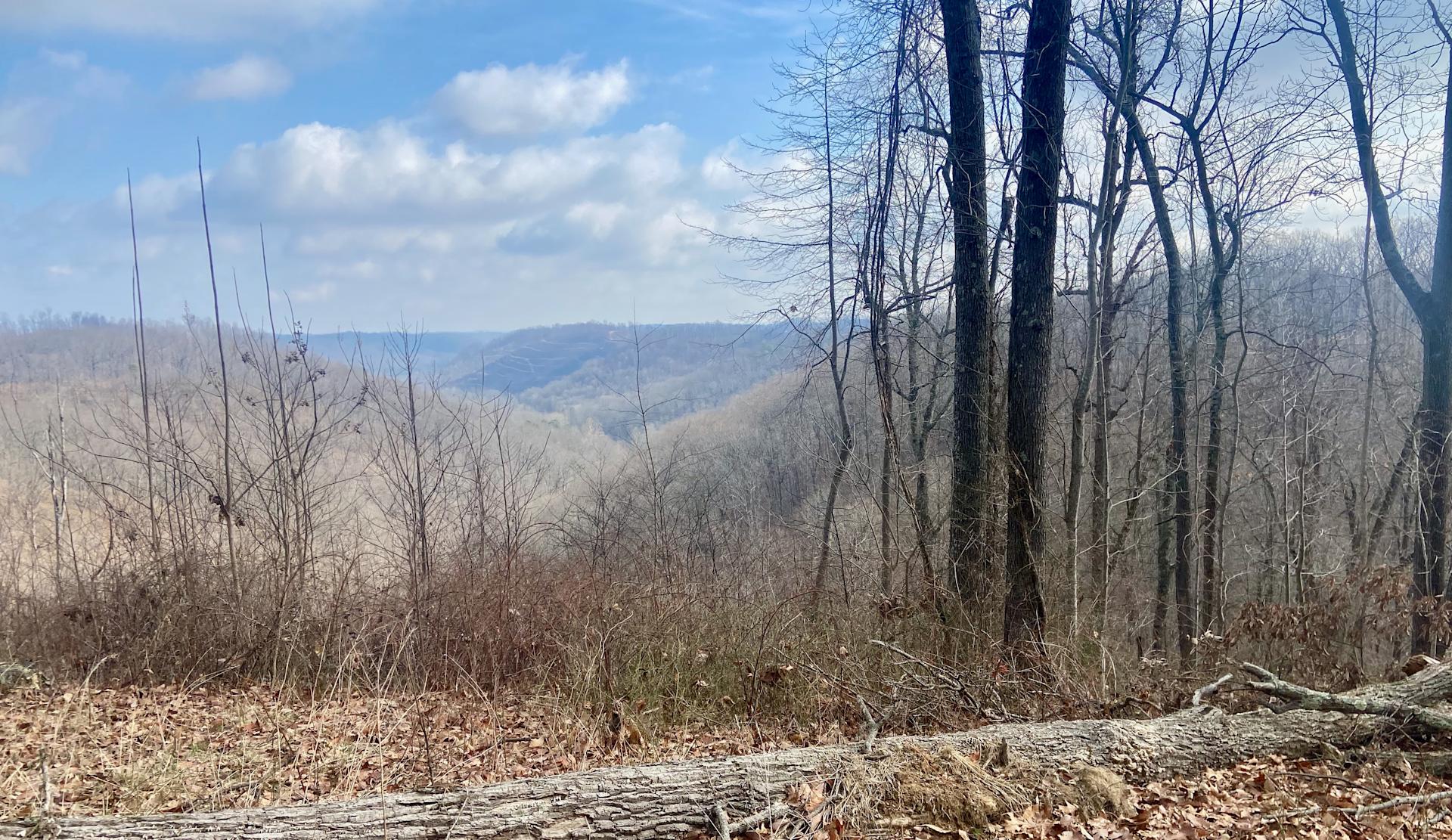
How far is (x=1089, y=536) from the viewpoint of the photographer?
30.1 ft

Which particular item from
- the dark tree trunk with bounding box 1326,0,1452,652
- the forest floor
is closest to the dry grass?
the forest floor

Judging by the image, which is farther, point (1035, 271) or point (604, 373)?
point (604, 373)

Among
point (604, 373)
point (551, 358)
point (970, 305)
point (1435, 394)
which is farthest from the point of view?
point (604, 373)

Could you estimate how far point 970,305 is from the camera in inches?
276

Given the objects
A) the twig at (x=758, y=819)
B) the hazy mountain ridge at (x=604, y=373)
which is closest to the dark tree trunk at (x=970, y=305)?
the twig at (x=758, y=819)

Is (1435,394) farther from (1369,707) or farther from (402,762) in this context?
(402,762)

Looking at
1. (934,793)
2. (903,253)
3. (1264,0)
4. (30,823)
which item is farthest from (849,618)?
(1264,0)

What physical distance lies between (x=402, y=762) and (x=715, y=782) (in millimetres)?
1981

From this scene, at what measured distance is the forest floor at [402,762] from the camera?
358 centimetres

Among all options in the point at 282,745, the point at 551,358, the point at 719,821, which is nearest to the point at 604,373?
the point at 551,358

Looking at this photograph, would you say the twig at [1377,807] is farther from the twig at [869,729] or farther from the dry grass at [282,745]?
the dry grass at [282,745]

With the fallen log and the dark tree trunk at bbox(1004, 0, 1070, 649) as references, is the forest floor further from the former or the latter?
the dark tree trunk at bbox(1004, 0, 1070, 649)

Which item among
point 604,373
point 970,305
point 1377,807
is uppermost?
point 604,373

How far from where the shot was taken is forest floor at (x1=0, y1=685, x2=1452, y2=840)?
358 cm
